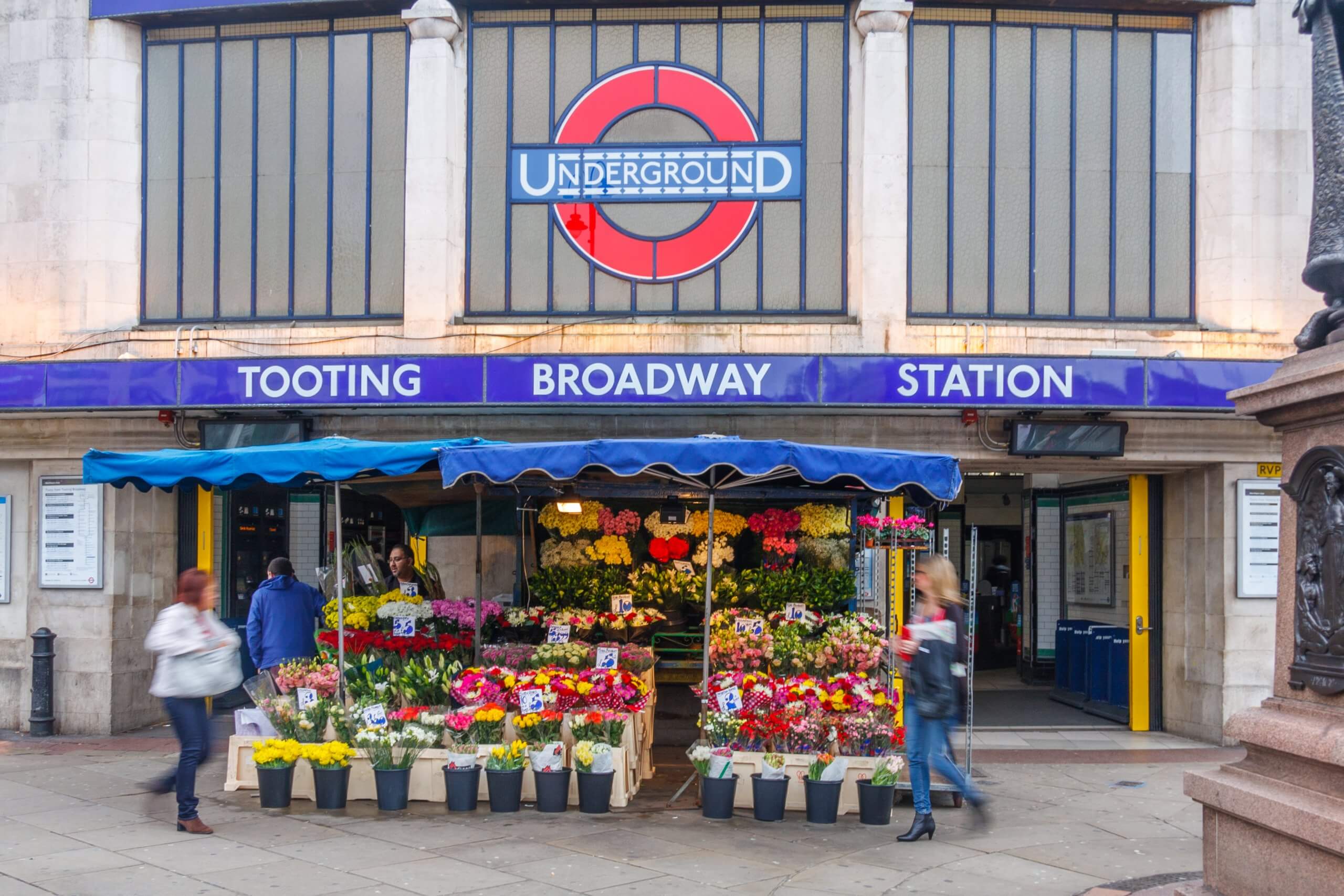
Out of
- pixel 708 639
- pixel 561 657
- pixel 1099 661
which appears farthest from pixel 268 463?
pixel 1099 661

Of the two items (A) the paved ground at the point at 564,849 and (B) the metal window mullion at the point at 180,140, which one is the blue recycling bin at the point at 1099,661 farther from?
(B) the metal window mullion at the point at 180,140

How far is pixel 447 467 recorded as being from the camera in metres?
8.98

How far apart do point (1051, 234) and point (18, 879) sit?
34.8ft

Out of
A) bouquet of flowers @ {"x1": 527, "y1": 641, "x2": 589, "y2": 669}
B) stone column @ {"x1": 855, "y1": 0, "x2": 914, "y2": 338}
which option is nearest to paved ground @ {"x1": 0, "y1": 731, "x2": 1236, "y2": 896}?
bouquet of flowers @ {"x1": 527, "y1": 641, "x2": 589, "y2": 669}

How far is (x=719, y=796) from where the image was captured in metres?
8.91

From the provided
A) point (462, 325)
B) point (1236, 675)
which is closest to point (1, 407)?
point (462, 325)

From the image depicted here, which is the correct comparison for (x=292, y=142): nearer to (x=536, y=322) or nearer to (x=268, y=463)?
(x=536, y=322)

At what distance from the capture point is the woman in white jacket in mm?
8281

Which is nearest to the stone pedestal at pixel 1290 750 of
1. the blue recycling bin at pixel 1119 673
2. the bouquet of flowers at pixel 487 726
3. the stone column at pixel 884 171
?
the bouquet of flowers at pixel 487 726

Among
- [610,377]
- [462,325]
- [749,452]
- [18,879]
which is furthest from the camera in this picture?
[462,325]

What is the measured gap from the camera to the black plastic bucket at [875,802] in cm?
877

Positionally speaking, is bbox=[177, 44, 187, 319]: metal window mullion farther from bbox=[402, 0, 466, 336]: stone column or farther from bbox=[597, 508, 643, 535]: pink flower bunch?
bbox=[597, 508, 643, 535]: pink flower bunch

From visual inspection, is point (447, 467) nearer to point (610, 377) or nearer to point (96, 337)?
point (610, 377)

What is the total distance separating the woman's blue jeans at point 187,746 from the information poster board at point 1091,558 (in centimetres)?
1098
